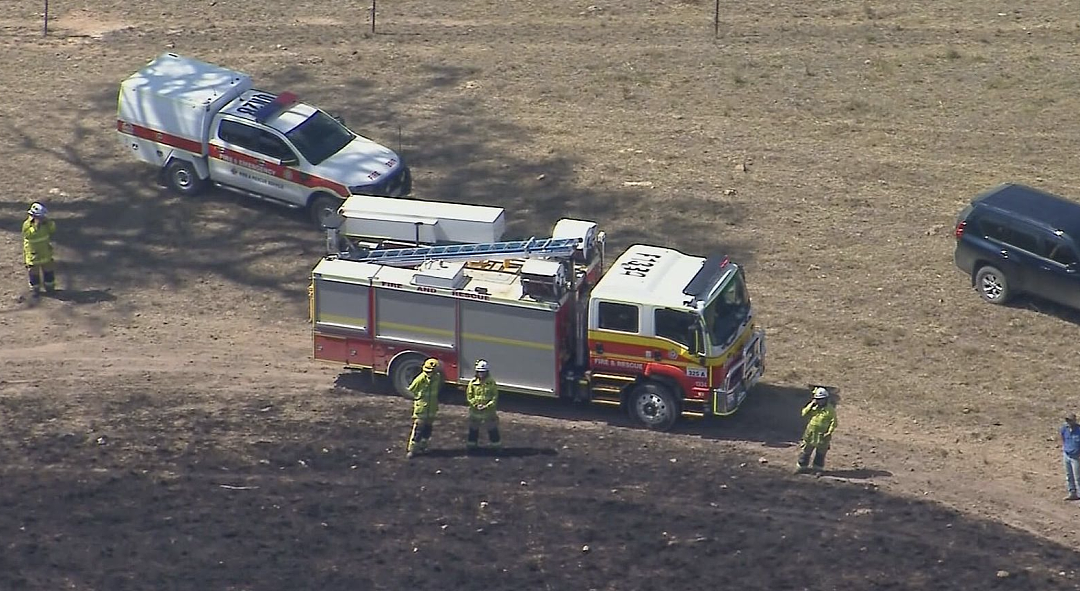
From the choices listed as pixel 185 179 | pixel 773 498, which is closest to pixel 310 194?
pixel 185 179

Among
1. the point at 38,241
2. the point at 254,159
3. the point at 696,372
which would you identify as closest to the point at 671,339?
the point at 696,372

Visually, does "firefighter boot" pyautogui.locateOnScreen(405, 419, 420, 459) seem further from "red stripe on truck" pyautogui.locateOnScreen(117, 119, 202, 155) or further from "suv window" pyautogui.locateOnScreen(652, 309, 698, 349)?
"red stripe on truck" pyautogui.locateOnScreen(117, 119, 202, 155)

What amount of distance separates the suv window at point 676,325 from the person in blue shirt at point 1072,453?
5413mm

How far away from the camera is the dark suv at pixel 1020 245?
29.2m

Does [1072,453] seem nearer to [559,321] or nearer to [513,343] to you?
[559,321]

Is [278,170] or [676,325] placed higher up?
[278,170]

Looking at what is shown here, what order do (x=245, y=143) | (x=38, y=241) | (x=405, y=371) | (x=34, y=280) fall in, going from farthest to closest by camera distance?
(x=245, y=143) → (x=34, y=280) → (x=38, y=241) → (x=405, y=371)

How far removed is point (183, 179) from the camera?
34375mm

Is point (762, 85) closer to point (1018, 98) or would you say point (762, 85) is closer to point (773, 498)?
point (1018, 98)

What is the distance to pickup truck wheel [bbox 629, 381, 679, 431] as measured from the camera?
26.2 metres

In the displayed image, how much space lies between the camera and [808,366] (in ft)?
93.4

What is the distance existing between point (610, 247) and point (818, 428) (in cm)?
845

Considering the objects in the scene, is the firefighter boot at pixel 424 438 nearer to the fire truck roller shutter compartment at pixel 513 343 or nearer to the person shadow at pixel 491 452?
the person shadow at pixel 491 452

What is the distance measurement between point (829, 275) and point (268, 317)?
9.95 metres
